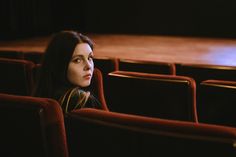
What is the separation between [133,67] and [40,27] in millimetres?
1743

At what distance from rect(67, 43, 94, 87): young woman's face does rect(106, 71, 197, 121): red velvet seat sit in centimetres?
9

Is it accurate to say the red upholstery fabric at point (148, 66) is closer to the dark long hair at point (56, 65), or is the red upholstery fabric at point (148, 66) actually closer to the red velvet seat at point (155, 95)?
the red velvet seat at point (155, 95)

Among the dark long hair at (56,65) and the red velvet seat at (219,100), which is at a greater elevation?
the dark long hair at (56,65)

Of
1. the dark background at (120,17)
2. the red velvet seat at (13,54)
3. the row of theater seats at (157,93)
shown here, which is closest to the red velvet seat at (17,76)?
the row of theater seats at (157,93)

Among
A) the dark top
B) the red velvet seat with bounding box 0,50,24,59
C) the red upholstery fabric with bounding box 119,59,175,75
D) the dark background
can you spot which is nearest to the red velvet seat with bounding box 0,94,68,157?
the dark top

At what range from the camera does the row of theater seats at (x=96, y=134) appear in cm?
27

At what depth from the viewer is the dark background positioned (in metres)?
2.26

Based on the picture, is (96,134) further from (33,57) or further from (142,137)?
(33,57)

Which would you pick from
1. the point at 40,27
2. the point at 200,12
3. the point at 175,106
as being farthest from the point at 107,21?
the point at 175,106

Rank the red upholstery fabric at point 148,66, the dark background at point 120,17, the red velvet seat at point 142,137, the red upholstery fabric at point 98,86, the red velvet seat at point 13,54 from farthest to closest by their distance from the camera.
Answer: the dark background at point 120,17 → the red velvet seat at point 13,54 → the red upholstery fabric at point 148,66 → the red upholstery fabric at point 98,86 → the red velvet seat at point 142,137

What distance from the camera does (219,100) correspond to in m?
0.54

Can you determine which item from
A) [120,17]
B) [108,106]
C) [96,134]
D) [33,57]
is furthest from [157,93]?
[120,17]

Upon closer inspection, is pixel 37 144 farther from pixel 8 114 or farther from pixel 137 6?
pixel 137 6

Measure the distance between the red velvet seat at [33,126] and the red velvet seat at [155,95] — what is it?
249mm
